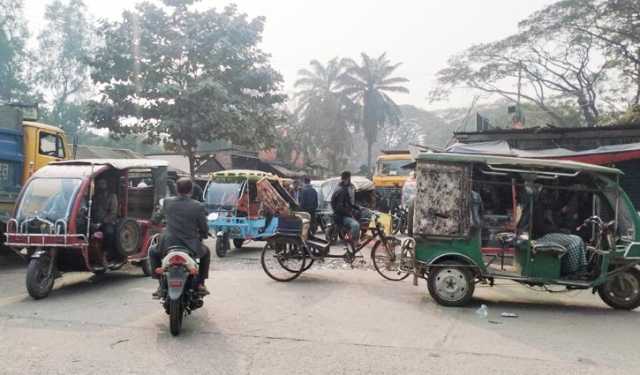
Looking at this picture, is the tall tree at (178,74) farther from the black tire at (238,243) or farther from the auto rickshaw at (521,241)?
the auto rickshaw at (521,241)

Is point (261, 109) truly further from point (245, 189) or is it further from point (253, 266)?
point (253, 266)

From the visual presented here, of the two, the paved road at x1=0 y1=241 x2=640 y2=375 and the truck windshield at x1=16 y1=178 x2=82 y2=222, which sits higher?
the truck windshield at x1=16 y1=178 x2=82 y2=222

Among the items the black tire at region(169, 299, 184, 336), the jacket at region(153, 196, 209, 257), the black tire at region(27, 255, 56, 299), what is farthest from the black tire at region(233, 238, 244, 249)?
the black tire at region(169, 299, 184, 336)

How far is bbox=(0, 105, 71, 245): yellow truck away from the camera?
962 cm

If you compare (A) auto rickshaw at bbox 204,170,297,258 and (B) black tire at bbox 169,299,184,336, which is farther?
(A) auto rickshaw at bbox 204,170,297,258

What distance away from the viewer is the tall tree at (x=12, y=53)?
2917 cm

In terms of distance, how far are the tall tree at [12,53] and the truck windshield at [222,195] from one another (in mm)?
23577

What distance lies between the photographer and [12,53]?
29.6 meters

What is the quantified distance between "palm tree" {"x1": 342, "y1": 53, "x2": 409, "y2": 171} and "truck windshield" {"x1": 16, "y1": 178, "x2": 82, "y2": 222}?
116 feet

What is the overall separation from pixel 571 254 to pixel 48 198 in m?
7.34

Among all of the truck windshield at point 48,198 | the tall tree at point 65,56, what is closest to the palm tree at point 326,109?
the tall tree at point 65,56

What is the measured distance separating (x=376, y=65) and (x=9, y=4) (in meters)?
26.0

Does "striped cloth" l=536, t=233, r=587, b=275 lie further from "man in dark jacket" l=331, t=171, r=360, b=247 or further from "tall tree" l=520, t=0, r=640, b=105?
"tall tree" l=520, t=0, r=640, b=105

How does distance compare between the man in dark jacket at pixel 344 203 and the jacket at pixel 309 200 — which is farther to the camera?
the jacket at pixel 309 200
